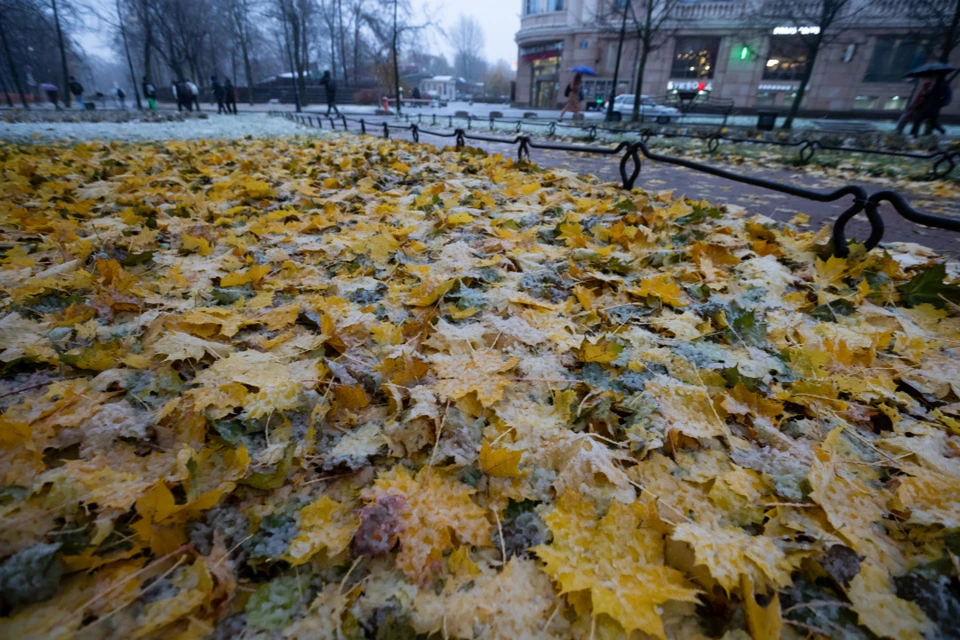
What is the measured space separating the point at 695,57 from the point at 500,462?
113 feet

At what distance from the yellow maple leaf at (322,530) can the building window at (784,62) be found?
32479 mm

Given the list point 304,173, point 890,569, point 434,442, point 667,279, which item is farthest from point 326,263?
point 304,173

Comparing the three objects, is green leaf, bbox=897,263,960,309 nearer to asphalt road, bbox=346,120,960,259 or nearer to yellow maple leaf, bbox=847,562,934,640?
asphalt road, bbox=346,120,960,259

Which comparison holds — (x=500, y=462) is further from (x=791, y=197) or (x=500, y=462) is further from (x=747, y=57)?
(x=747, y=57)

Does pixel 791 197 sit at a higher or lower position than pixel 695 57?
lower

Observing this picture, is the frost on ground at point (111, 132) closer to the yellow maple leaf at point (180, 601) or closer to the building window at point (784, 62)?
the yellow maple leaf at point (180, 601)

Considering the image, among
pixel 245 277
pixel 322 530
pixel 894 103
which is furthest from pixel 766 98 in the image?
pixel 322 530

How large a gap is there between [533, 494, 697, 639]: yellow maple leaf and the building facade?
24.6 meters

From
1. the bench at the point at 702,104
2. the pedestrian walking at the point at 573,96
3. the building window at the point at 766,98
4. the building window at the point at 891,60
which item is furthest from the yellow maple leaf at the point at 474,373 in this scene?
the building window at the point at 891,60

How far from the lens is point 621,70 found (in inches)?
1227

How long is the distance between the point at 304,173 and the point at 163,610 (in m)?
4.33

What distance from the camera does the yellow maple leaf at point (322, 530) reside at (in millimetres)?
812

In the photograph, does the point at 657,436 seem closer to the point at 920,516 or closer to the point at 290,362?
the point at 920,516

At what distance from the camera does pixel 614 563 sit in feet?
2.59
